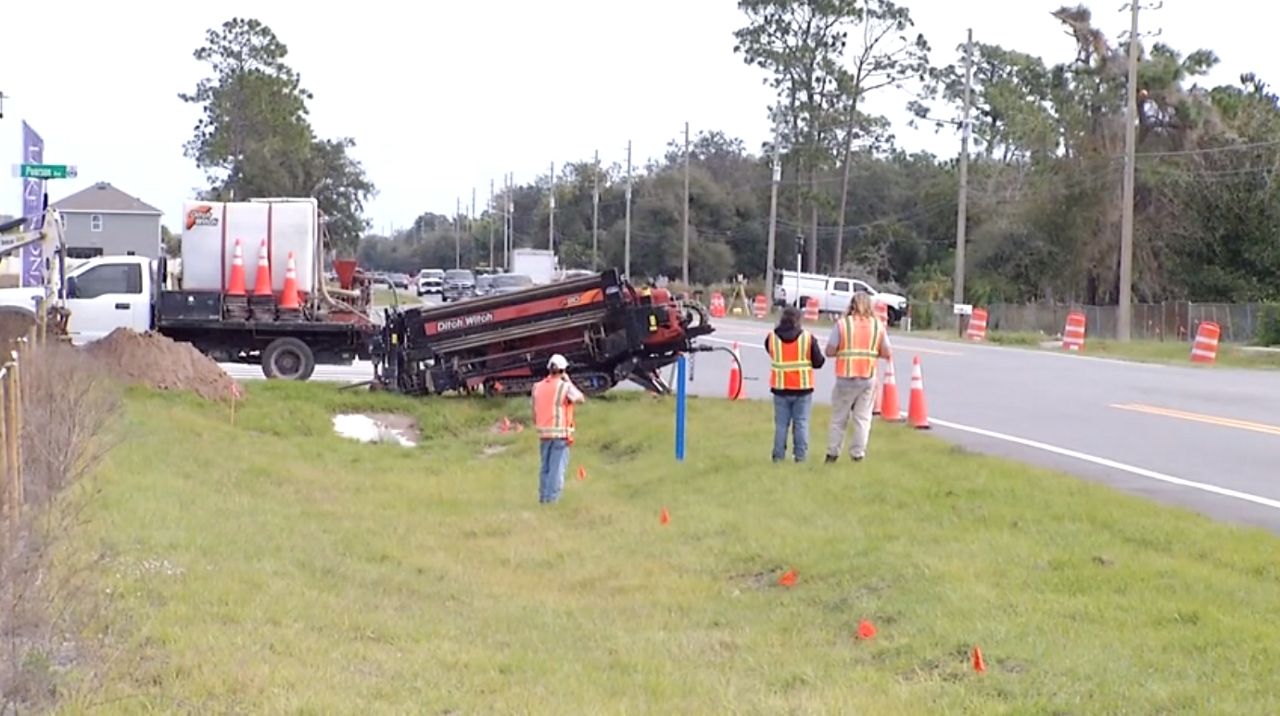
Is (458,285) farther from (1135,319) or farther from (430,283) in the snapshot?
(1135,319)

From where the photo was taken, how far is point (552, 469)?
51.0 feet

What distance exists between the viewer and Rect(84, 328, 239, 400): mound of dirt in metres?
22.9

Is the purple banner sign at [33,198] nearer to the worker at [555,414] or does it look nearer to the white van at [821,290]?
the worker at [555,414]

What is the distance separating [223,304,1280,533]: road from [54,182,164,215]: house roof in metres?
68.9

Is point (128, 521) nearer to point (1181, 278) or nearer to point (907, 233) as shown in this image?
point (1181, 278)

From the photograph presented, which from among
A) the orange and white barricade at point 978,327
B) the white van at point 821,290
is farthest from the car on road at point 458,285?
the orange and white barricade at point 978,327

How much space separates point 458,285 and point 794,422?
60.4 meters

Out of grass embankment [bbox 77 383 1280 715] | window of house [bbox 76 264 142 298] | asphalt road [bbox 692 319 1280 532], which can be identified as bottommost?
grass embankment [bbox 77 383 1280 715]

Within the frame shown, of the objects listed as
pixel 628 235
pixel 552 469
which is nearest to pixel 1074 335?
pixel 552 469

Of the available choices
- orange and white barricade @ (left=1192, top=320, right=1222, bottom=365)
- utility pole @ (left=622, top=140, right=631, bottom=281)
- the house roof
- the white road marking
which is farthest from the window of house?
the house roof

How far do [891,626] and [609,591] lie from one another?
2706mm

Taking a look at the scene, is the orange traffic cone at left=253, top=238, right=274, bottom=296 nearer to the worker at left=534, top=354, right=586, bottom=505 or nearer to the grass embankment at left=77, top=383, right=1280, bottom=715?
the grass embankment at left=77, top=383, right=1280, bottom=715

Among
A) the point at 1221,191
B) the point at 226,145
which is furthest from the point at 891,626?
the point at 226,145

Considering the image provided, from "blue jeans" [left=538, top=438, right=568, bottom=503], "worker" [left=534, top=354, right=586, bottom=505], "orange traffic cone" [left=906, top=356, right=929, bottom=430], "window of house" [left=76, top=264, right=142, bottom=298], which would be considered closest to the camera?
"worker" [left=534, top=354, right=586, bottom=505]
